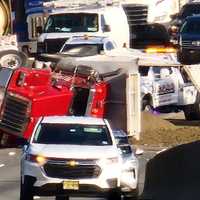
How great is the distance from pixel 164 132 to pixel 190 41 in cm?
2077

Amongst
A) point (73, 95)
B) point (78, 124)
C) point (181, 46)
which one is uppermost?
point (78, 124)

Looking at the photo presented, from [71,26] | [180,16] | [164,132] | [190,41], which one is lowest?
[180,16]

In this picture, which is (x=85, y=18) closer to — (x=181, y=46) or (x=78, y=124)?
(x=181, y=46)

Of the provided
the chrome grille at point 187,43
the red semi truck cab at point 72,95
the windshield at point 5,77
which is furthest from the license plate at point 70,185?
the chrome grille at point 187,43

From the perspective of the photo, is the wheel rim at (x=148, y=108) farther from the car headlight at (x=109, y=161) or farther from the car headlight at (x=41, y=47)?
the car headlight at (x=109, y=161)

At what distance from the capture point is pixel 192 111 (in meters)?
35.9

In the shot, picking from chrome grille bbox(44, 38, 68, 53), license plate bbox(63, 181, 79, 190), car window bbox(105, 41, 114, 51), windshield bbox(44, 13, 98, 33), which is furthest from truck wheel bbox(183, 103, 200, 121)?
license plate bbox(63, 181, 79, 190)

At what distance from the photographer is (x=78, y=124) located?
65.0 ft

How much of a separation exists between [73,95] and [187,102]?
6511 mm

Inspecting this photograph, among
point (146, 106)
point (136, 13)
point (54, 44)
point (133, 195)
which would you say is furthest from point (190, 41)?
point (133, 195)

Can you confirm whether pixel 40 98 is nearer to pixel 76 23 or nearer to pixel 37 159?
pixel 37 159

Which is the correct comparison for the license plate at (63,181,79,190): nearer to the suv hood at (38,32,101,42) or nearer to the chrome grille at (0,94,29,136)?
the chrome grille at (0,94,29,136)

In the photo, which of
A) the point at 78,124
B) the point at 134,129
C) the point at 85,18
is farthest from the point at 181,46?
the point at 78,124

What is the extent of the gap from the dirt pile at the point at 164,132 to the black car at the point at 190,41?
16858 millimetres
